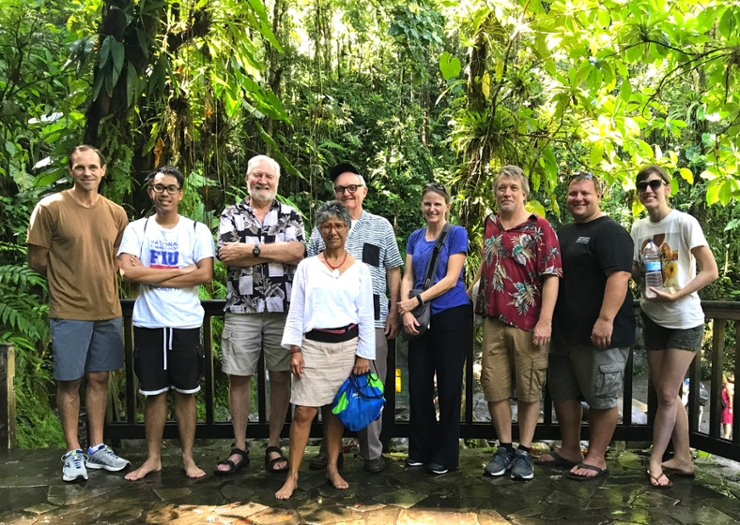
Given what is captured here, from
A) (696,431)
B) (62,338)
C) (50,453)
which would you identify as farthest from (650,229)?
(50,453)

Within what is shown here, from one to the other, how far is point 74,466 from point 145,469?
37 cm

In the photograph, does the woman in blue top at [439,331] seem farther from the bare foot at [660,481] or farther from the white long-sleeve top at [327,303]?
the bare foot at [660,481]

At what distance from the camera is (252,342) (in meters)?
3.17

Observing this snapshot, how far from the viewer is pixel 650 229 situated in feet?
10.2

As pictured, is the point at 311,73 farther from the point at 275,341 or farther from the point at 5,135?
the point at 275,341

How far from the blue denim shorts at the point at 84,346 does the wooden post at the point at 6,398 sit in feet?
2.74

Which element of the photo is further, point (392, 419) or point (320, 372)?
point (392, 419)

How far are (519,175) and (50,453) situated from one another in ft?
10.8

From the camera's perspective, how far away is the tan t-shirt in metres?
3.05

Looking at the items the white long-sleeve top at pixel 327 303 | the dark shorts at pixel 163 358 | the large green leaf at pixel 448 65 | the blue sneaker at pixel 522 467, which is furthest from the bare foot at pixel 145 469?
the large green leaf at pixel 448 65

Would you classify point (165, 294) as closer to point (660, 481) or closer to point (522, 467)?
point (522, 467)

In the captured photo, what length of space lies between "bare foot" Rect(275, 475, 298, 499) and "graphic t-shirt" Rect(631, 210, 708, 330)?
2.07 metres

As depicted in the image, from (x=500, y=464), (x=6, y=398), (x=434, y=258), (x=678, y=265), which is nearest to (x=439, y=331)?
(x=434, y=258)

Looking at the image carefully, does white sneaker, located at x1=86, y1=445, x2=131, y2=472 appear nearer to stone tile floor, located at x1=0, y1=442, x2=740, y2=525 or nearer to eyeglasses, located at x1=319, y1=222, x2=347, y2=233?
stone tile floor, located at x1=0, y1=442, x2=740, y2=525
